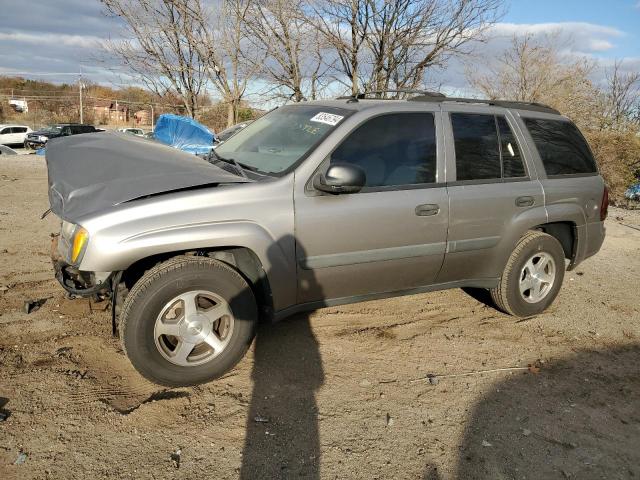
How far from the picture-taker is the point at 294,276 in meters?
3.35

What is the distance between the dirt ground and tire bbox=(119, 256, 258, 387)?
0.18 metres

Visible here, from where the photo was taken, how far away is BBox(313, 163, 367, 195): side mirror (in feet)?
10.5

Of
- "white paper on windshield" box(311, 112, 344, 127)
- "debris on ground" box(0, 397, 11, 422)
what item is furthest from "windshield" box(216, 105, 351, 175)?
"debris on ground" box(0, 397, 11, 422)

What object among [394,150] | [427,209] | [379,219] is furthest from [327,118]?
[427,209]

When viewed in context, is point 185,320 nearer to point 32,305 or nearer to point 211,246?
point 211,246

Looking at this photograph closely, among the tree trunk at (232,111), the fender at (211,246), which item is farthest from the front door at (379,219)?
the tree trunk at (232,111)

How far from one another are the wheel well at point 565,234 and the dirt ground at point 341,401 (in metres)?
0.67

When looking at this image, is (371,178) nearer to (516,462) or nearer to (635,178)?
(516,462)

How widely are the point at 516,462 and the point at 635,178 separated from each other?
13286 millimetres

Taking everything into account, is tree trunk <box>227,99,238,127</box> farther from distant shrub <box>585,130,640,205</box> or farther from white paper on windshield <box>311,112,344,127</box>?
distant shrub <box>585,130,640,205</box>

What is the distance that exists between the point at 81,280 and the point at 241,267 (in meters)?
1.05

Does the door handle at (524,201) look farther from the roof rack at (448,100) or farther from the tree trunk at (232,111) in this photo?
the tree trunk at (232,111)

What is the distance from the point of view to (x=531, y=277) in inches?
177

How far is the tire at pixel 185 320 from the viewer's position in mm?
2963
